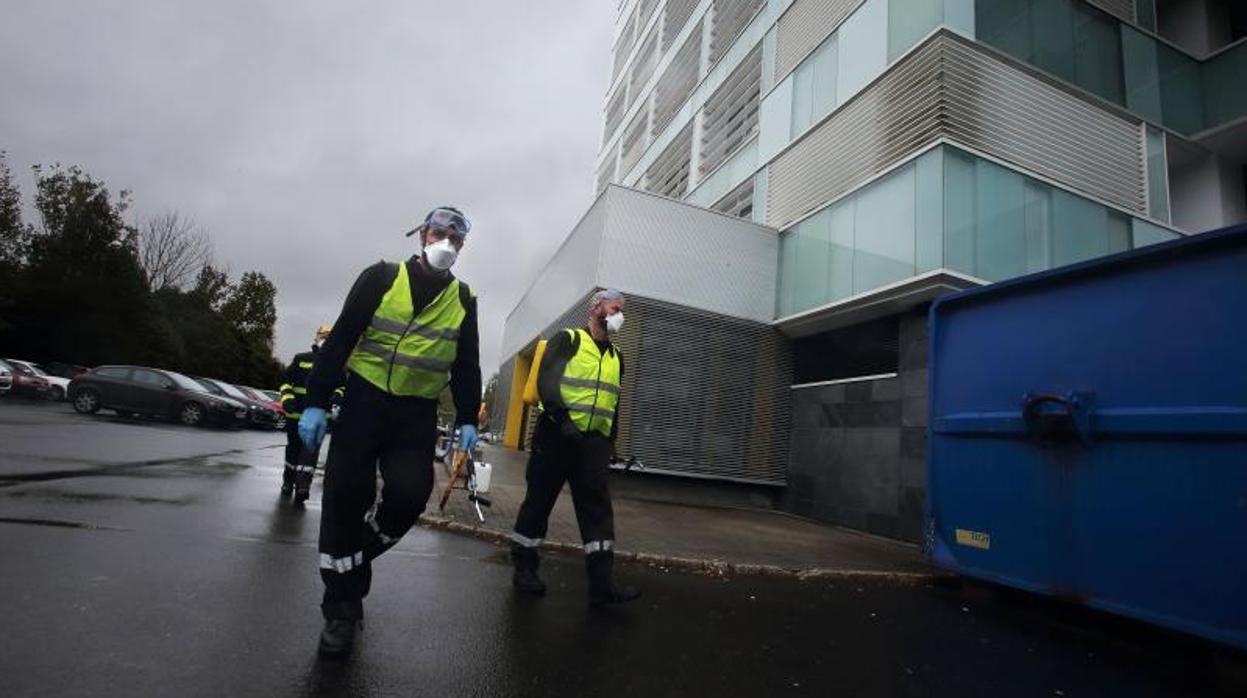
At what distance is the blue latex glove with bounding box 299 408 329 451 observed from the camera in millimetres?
2928

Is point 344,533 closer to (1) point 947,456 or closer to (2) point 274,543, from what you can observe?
(2) point 274,543

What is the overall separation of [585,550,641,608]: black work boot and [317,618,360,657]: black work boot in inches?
55.6

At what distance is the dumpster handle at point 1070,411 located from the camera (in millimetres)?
4105

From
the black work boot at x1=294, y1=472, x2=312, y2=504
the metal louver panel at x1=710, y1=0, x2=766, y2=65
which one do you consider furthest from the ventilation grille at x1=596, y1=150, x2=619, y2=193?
the black work boot at x1=294, y1=472, x2=312, y2=504

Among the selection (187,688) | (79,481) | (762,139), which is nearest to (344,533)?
(187,688)

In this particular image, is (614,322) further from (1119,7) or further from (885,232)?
(1119,7)

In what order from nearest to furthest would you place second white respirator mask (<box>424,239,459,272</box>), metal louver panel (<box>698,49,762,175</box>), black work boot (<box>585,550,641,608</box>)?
second white respirator mask (<box>424,239,459,272</box>) → black work boot (<box>585,550,641,608</box>) → metal louver panel (<box>698,49,762,175</box>)

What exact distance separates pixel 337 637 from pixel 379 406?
0.93 m

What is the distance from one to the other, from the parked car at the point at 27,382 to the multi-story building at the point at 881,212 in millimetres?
21985

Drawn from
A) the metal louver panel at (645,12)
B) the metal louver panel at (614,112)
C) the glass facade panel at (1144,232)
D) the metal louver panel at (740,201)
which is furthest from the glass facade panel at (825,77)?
the metal louver panel at (614,112)

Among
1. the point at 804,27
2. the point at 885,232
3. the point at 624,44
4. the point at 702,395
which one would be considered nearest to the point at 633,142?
the point at 624,44

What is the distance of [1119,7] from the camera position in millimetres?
12461

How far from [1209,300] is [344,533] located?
4.51 meters

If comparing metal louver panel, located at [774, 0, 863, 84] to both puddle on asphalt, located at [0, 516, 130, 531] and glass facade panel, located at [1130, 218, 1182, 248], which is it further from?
puddle on asphalt, located at [0, 516, 130, 531]
